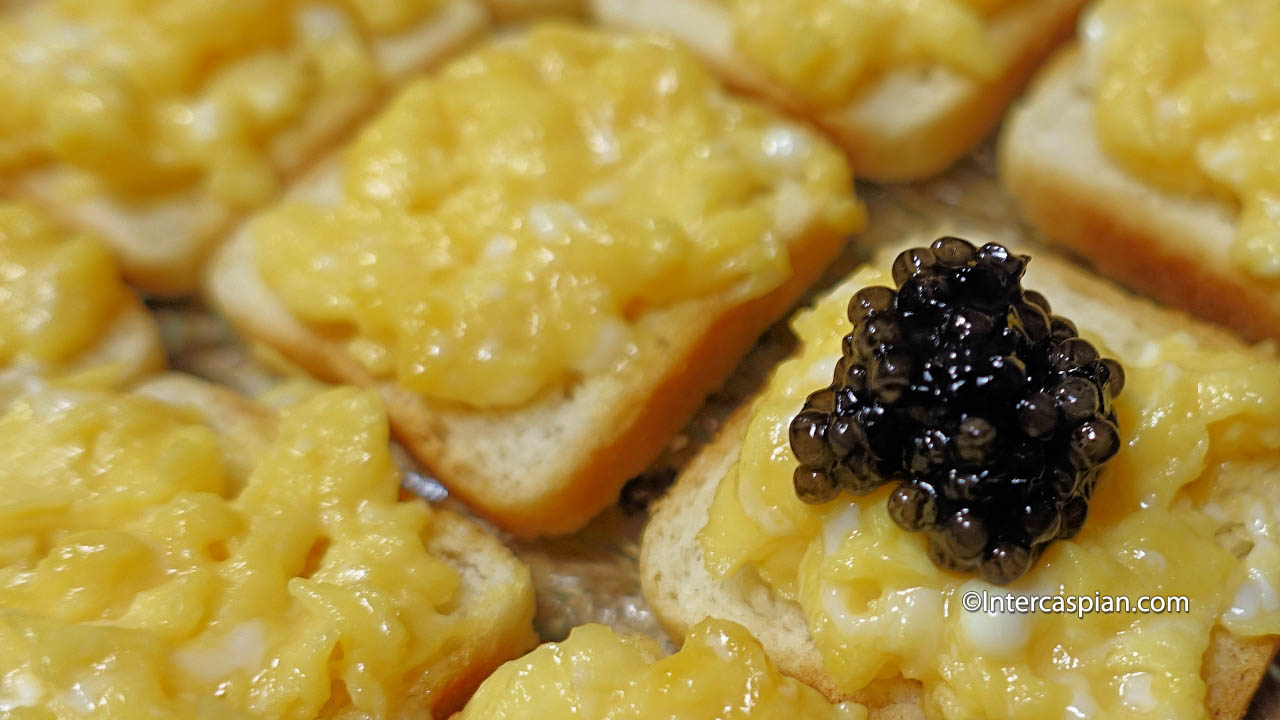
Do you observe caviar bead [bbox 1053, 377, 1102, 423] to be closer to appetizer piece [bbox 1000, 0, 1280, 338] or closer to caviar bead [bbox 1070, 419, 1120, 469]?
caviar bead [bbox 1070, 419, 1120, 469]

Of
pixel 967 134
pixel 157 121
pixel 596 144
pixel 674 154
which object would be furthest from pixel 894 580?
pixel 157 121

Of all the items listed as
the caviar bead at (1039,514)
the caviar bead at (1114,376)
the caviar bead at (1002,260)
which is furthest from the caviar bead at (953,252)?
the caviar bead at (1039,514)

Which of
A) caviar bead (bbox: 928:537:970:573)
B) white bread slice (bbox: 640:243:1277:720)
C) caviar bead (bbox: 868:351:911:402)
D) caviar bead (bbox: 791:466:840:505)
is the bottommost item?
white bread slice (bbox: 640:243:1277:720)

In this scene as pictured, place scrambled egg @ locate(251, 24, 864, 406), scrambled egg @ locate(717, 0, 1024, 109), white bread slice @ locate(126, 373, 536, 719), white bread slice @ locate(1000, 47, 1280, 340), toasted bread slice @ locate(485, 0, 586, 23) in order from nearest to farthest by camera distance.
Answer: white bread slice @ locate(126, 373, 536, 719) → scrambled egg @ locate(251, 24, 864, 406) → white bread slice @ locate(1000, 47, 1280, 340) → scrambled egg @ locate(717, 0, 1024, 109) → toasted bread slice @ locate(485, 0, 586, 23)

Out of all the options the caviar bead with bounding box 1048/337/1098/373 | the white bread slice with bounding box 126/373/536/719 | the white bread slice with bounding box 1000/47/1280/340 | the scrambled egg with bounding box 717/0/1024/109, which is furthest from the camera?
the scrambled egg with bounding box 717/0/1024/109

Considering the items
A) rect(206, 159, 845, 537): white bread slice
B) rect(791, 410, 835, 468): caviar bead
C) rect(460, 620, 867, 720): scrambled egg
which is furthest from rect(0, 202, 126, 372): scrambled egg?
rect(791, 410, 835, 468): caviar bead

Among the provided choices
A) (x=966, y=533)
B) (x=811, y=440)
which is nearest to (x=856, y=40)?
(x=811, y=440)
